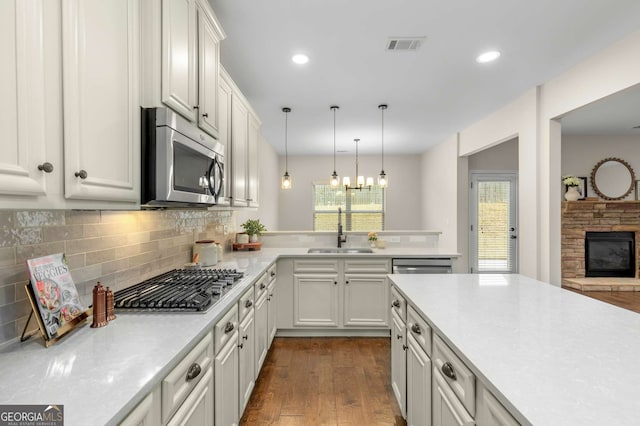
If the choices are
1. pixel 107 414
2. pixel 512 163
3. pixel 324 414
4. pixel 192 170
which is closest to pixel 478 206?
pixel 512 163

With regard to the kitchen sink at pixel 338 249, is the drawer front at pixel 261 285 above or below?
below

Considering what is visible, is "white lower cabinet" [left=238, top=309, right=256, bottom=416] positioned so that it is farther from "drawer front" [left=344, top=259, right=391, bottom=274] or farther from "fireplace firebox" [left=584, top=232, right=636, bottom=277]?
"fireplace firebox" [left=584, top=232, right=636, bottom=277]

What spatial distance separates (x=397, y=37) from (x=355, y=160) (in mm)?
4966

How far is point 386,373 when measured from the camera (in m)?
2.64

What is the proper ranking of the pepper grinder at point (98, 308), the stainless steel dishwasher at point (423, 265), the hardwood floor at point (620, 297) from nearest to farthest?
the pepper grinder at point (98, 308) < the stainless steel dishwasher at point (423, 265) < the hardwood floor at point (620, 297)

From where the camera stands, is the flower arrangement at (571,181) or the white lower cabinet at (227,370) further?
the flower arrangement at (571,181)

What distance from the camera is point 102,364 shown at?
2.93 ft

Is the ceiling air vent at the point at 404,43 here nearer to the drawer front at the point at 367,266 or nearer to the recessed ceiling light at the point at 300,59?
the recessed ceiling light at the point at 300,59

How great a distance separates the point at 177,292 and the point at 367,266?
219 cm

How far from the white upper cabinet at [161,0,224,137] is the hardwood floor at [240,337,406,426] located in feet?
6.22

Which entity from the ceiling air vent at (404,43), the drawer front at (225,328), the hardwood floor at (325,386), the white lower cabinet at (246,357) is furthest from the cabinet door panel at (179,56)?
the hardwood floor at (325,386)

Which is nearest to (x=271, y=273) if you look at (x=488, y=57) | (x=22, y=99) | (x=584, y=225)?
(x=22, y=99)

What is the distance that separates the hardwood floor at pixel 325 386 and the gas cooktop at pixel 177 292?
96 cm

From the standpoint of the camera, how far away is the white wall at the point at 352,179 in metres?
7.34
